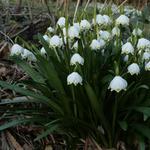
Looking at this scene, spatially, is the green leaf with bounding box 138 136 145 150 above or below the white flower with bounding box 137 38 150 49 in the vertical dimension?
below

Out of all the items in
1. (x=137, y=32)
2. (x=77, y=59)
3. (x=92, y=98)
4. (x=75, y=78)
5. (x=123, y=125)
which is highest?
(x=137, y=32)

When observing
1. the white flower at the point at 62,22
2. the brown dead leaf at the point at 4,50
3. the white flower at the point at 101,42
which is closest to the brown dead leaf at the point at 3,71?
the brown dead leaf at the point at 4,50

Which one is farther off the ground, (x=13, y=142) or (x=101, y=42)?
(x=101, y=42)

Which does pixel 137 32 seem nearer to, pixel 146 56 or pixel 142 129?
pixel 146 56

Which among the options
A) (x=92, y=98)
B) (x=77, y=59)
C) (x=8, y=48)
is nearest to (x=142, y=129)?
(x=92, y=98)

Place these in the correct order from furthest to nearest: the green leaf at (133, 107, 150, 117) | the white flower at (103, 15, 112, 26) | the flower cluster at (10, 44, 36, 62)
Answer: the white flower at (103, 15, 112, 26)
the flower cluster at (10, 44, 36, 62)
the green leaf at (133, 107, 150, 117)

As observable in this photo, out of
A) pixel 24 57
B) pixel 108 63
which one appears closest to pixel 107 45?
pixel 108 63

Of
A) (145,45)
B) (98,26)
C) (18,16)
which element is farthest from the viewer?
(18,16)

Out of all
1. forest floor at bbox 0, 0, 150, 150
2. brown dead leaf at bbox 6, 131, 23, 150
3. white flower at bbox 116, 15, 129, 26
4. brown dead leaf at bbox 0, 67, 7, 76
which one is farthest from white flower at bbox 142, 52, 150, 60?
brown dead leaf at bbox 0, 67, 7, 76

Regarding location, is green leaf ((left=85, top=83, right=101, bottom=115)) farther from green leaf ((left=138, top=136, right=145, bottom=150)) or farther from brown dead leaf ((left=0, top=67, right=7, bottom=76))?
brown dead leaf ((left=0, top=67, right=7, bottom=76))

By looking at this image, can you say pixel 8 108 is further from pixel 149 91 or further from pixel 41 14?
pixel 41 14

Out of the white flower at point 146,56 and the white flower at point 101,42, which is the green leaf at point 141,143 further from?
the white flower at point 101,42
